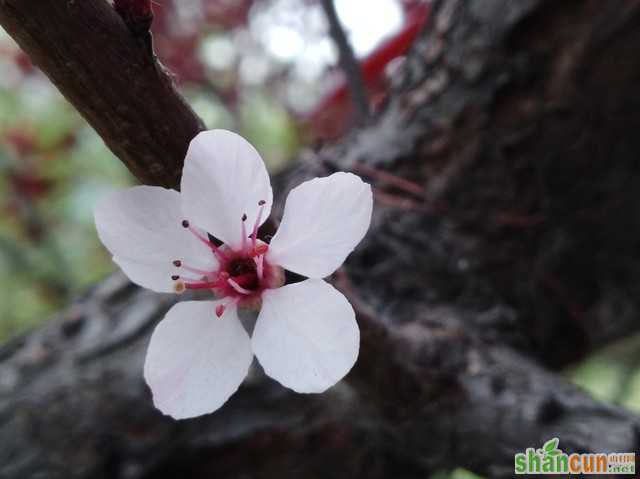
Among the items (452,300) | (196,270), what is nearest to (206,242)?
(196,270)

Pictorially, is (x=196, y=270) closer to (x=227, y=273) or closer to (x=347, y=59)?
(x=227, y=273)

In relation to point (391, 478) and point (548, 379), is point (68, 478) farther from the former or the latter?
point (548, 379)

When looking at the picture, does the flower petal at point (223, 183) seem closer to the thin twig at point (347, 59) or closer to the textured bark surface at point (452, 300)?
the textured bark surface at point (452, 300)

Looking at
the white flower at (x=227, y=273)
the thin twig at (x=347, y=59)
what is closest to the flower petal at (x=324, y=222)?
the white flower at (x=227, y=273)

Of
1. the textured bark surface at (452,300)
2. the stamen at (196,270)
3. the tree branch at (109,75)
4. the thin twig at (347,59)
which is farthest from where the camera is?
the thin twig at (347,59)

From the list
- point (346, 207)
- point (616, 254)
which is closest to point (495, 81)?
point (616, 254)
